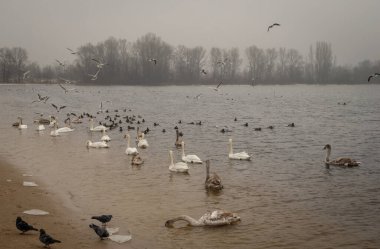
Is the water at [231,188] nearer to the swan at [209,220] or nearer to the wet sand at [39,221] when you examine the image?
the swan at [209,220]

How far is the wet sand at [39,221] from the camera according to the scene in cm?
968

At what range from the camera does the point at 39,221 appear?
11211 mm

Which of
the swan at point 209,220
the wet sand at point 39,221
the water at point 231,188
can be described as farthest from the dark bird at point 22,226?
the swan at point 209,220

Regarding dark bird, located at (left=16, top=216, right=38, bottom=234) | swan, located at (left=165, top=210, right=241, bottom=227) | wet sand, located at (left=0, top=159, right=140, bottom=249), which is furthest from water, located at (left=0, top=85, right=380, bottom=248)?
dark bird, located at (left=16, top=216, right=38, bottom=234)

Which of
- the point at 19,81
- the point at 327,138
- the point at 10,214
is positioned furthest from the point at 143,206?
the point at 19,81

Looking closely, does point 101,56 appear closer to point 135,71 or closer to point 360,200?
point 135,71

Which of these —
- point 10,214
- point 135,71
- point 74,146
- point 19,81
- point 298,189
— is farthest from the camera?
point 19,81

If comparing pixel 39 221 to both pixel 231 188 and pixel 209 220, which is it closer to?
pixel 209 220

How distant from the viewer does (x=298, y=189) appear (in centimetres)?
1582

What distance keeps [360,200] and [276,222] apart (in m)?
3.73

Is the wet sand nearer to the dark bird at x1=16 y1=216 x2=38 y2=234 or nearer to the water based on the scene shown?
the dark bird at x1=16 y1=216 x2=38 y2=234

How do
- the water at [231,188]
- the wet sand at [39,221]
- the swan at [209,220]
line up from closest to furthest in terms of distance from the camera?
1. the wet sand at [39,221]
2. the water at [231,188]
3. the swan at [209,220]

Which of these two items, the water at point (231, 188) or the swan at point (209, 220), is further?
the swan at point (209, 220)

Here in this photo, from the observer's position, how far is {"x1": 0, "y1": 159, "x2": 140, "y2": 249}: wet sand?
9680 mm
